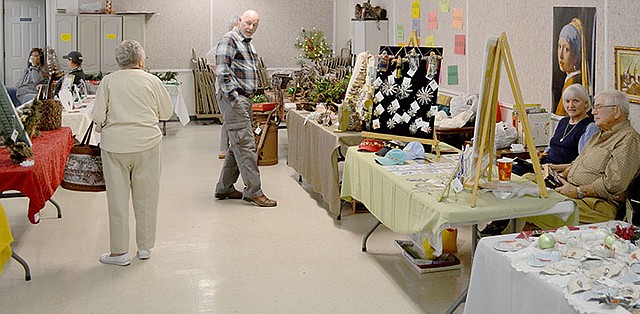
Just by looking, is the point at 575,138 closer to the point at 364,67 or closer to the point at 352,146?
the point at 352,146

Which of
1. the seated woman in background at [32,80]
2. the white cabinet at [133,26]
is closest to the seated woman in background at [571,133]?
the seated woman in background at [32,80]

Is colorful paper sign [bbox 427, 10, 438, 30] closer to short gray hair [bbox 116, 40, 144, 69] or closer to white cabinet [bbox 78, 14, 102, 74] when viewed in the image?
short gray hair [bbox 116, 40, 144, 69]

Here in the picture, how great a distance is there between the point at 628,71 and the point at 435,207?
189 cm

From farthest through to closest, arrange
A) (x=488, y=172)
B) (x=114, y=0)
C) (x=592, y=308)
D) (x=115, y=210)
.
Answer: (x=114, y=0)
(x=115, y=210)
(x=488, y=172)
(x=592, y=308)

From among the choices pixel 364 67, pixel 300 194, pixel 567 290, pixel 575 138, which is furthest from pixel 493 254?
pixel 300 194

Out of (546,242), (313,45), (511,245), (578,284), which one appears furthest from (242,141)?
(313,45)

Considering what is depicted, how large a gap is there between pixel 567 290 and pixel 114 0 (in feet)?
34.4

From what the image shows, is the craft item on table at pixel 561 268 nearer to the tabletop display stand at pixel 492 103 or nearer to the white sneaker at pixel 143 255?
the tabletop display stand at pixel 492 103

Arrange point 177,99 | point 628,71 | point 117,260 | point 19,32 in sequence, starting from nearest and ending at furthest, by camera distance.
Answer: point 628,71 < point 117,260 < point 177,99 < point 19,32

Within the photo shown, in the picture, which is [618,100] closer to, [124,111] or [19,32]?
[124,111]

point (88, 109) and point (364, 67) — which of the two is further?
point (88, 109)

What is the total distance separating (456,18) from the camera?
7.03 meters

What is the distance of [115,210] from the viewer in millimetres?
4660

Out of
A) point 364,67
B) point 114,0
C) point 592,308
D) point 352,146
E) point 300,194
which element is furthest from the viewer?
point 114,0
